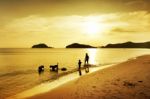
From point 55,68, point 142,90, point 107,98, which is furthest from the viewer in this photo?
point 55,68

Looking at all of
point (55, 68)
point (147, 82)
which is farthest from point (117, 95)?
point (55, 68)

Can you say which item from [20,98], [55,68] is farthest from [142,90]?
[55,68]

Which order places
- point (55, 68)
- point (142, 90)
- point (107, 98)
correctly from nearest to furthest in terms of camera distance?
point (107, 98)
point (142, 90)
point (55, 68)

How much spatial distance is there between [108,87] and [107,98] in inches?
121

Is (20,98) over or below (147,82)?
below

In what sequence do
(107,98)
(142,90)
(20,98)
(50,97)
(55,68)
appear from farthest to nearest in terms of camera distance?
(55,68)
(20,98)
(50,97)
(142,90)
(107,98)

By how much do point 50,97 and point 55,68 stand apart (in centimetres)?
2903

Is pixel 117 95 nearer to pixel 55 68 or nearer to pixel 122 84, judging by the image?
pixel 122 84

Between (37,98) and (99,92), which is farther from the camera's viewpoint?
(37,98)

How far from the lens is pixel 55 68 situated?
4556 centimetres

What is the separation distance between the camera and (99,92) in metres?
15.6

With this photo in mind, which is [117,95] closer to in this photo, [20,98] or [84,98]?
[84,98]

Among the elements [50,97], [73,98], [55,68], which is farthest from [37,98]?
[55,68]

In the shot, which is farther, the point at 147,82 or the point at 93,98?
the point at 147,82
